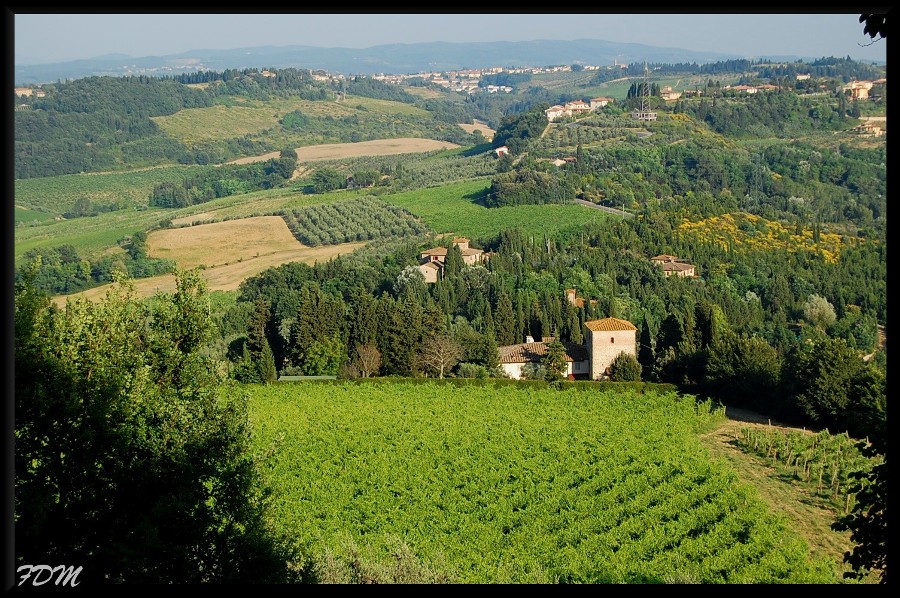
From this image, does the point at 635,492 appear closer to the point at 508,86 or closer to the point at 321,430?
the point at 321,430

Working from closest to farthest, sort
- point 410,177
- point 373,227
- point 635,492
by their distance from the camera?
point 635,492, point 373,227, point 410,177

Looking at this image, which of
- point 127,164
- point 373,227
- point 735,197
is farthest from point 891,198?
point 127,164

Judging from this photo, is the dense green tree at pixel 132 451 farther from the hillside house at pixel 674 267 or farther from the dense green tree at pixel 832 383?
Answer: the hillside house at pixel 674 267

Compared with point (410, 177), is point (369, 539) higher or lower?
lower

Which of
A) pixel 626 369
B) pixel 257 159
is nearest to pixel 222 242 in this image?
pixel 626 369

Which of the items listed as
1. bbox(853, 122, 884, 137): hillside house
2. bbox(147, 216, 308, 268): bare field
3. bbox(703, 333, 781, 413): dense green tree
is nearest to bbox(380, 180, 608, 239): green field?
bbox(147, 216, 308, 268): bare field

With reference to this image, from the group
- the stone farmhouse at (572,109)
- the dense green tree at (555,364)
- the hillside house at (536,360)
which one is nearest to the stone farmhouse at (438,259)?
the hillside house at (536,360)

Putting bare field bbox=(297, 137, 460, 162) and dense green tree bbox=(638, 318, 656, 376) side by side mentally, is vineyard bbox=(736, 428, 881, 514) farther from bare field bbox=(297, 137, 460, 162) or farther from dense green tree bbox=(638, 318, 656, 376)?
bare field bbox=(297, 137, 460, 162)
